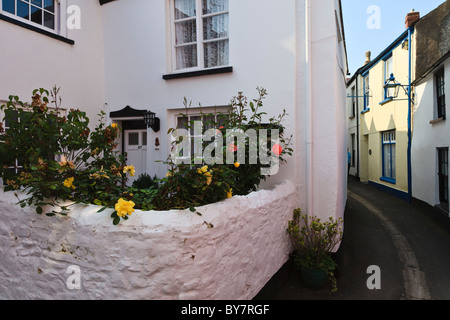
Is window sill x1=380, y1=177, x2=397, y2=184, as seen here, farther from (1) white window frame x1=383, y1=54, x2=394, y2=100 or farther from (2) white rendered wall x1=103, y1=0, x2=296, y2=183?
(2) white rendered wall x1=103, y1=0, x2=296, y2=183

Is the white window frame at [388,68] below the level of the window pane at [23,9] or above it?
above

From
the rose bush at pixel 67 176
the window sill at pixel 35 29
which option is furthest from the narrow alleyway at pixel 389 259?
the window sill at pixel 35 29

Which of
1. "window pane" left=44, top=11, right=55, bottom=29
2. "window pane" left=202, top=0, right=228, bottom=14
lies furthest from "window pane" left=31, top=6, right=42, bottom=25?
"window pane" left=202, top=0, right=228, bottom=14

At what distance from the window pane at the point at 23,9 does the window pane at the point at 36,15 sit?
91 millimetres

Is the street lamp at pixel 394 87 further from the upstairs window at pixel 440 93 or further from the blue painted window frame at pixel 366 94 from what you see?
the blue painted window frame at pixel 366 94

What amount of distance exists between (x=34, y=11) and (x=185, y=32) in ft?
9.68

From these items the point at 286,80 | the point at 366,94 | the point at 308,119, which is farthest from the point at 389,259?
the point at 366,94

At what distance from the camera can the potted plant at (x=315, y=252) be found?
161 inches

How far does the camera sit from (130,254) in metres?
2.27

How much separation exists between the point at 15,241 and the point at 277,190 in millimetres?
3184

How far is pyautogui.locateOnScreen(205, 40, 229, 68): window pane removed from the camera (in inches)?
222

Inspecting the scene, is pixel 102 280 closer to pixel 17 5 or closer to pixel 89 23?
pixel 17 5

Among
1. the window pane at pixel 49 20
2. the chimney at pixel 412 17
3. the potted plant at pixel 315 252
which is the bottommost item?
the potted plant at pixel 315 252
